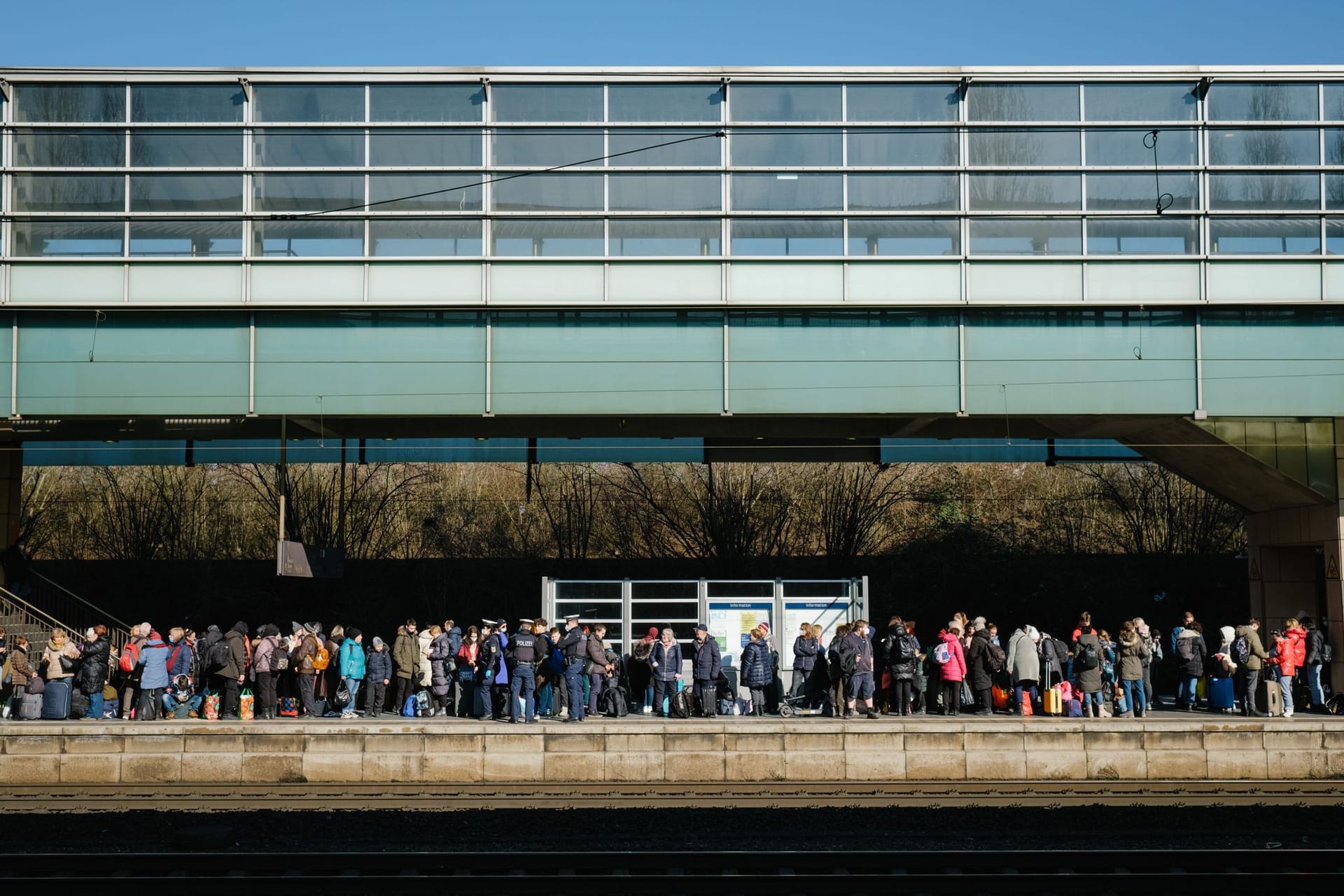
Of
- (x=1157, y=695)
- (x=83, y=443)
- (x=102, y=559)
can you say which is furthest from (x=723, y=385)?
(x=102, y=559)

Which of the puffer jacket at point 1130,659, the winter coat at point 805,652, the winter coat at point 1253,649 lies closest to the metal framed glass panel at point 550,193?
the winter coat at point 805,652

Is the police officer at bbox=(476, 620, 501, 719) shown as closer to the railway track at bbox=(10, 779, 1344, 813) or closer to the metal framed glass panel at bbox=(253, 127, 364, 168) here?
the railway track at bbox=(10, 779, 1344, 813)

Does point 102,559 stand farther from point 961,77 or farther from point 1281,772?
point 1281,772

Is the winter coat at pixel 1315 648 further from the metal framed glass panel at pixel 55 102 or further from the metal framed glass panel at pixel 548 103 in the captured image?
the metal framed glass panel at pixel 55 102

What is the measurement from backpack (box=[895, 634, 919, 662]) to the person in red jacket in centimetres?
50

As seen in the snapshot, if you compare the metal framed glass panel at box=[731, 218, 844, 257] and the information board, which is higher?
the metal framed glass panel at box=[731, 218, 844, 257]

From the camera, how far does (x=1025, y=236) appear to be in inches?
835

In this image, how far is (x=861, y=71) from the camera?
21.2 metres

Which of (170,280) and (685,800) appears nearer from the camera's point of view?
(685,800)

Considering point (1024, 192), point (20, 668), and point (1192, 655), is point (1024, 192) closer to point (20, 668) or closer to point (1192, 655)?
point (1192, 655)

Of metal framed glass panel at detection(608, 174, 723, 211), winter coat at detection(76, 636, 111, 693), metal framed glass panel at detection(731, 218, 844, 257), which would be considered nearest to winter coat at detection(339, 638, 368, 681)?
winter coat at detection(76, 636, 111, 693)

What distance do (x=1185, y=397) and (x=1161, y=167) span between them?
3.68 metres

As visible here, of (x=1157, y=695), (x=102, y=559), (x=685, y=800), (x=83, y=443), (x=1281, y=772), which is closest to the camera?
(x=685, y=800)

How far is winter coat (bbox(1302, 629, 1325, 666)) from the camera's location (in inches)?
810
